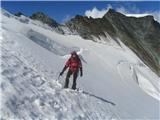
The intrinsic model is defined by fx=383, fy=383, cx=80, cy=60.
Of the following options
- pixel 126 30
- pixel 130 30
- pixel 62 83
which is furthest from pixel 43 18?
pixel 62 83

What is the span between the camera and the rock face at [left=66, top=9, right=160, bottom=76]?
44844mm

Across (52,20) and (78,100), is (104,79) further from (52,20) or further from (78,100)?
(52,20)

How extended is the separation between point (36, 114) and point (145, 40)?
3772 centimetres

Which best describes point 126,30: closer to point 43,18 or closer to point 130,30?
point 130,30

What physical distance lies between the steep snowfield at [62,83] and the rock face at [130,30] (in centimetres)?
720

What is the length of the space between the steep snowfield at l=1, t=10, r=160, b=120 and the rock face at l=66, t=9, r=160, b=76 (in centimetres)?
720

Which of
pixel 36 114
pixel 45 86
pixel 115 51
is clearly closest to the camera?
pixel 36 114

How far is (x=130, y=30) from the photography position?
51.1 m

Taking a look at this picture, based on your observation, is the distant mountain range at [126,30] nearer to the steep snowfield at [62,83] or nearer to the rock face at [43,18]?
the rock face at [43,18]

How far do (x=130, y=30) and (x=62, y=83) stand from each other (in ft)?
106

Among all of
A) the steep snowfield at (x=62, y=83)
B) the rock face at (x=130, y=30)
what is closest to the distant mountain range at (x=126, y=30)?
the rock face at (x=130, y=30)

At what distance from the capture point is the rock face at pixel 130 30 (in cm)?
4484

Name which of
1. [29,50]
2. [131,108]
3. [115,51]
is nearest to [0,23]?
[29,50]

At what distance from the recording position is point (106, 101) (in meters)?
21.9
